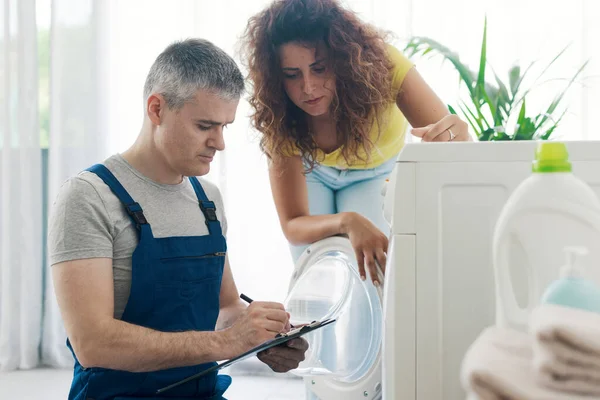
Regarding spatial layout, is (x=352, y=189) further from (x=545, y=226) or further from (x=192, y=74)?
(x=545, y=226)

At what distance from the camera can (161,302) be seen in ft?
4.36

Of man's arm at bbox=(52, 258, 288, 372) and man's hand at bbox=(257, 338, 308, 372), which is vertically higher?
man's arm at bbox=(52, 258, 288, 372)

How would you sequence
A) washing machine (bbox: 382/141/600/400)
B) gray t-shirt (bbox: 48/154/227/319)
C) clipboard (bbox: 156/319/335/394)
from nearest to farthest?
washing machine (bbox: 382/141/600/400)
clipboard (bbox: 156/319/335/394)
gray t-shirt (bbox: 48/154/227/319)

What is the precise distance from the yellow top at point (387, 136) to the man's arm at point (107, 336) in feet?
2.32

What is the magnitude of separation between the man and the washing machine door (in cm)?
34

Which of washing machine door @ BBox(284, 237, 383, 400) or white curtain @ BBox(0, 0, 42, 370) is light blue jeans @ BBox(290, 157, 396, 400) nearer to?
washing machine door @ BBox(284, 237, 383, 400)

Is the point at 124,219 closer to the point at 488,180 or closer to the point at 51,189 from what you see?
the point at 488,180

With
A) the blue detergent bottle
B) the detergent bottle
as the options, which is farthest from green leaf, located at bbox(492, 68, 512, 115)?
→ the blue detergent bottle

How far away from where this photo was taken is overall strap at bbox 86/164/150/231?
1.33 meters

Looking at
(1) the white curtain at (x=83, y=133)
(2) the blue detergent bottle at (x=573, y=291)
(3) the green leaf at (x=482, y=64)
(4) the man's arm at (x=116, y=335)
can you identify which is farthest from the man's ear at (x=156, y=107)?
(1) the white curtain at (x=83, y=133)

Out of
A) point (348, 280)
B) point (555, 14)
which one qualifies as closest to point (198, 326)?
point (348, 280)

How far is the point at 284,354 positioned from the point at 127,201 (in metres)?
0.43

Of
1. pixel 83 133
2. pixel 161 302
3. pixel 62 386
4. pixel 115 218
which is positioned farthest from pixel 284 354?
pixel 83 133

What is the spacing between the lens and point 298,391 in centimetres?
290
